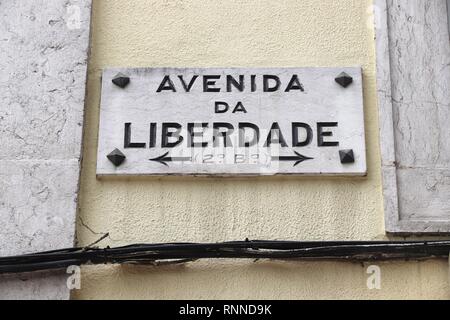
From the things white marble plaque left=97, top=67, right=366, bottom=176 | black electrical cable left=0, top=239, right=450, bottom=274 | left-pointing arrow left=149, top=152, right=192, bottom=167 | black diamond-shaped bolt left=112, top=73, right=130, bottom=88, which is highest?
black diamond-shaped bolt left=112, top=73, right=130, bottom=88

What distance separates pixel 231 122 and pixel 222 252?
940 mm

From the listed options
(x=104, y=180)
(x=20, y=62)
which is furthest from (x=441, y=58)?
(x=20, y=62)

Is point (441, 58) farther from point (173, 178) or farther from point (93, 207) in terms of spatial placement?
point (93, 207)

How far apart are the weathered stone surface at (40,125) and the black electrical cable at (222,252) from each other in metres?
0.13

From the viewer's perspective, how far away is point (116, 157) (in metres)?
5.11

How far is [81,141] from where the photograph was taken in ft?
17.0

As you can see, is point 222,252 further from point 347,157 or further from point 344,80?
point 344,80

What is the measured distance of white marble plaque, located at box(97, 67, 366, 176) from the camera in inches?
201

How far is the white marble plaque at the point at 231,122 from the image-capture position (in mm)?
5094

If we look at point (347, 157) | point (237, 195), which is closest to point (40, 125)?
point (237, 195)

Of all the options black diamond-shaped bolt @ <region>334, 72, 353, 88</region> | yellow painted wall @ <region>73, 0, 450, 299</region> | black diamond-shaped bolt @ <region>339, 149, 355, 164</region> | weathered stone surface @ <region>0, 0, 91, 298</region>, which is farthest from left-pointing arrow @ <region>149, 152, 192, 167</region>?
black diamond-shaped bolt @ <region>334, 72, 353, 88</region>

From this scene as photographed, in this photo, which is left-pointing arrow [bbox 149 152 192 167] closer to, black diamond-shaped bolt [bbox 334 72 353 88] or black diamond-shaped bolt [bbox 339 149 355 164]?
black diamond-shaped bolt [bbox 339 149 355 164]
